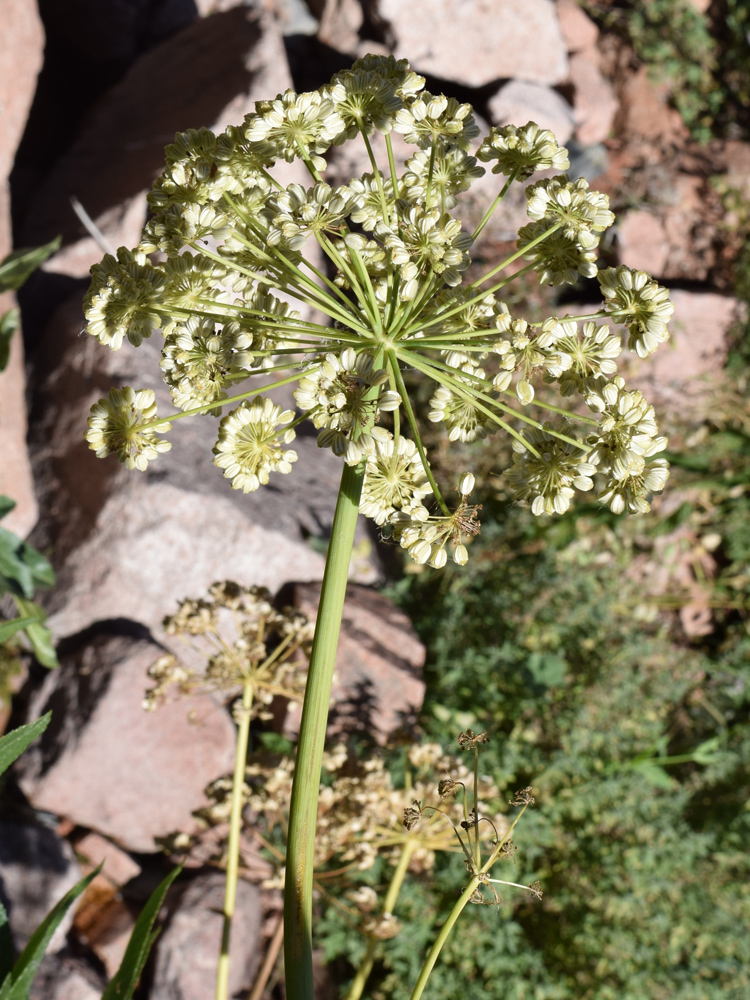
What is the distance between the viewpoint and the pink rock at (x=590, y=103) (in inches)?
246

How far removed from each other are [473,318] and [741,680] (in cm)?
434

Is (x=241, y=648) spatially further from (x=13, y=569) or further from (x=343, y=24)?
(x=343, y=24)

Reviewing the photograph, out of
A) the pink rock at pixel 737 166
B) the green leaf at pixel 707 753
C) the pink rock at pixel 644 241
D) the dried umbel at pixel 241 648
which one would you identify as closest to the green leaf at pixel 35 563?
the dried umbel at pixel 241 648

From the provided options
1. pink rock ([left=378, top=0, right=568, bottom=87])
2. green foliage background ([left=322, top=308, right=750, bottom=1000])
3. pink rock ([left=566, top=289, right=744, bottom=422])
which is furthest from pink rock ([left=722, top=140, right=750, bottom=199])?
green foliage background ([left=322, top=308, right=750, bottom=1000])

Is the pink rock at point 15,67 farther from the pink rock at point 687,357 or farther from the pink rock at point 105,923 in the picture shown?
the pink rock at point 687,357

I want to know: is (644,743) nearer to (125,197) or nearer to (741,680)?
(741,680)

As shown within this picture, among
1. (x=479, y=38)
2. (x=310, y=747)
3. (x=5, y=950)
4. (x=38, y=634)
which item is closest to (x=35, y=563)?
(x=38, y=634)

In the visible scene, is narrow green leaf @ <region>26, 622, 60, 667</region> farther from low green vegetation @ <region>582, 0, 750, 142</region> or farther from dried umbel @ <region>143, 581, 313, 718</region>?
low green vegetation @ <region>582, 0, 750, 142</region>

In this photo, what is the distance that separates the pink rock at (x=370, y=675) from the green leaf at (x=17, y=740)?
2.00 metres

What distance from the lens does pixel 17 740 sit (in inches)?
76.3

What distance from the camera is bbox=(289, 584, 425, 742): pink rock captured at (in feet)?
13.0

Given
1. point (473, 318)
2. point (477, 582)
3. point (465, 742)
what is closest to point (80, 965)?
point (477, 582)

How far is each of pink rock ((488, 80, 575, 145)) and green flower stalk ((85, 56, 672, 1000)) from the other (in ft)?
15.2

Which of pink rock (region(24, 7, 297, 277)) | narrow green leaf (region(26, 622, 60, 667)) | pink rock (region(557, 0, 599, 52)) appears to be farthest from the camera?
pink rock (region(557, 0, 599, 52))
